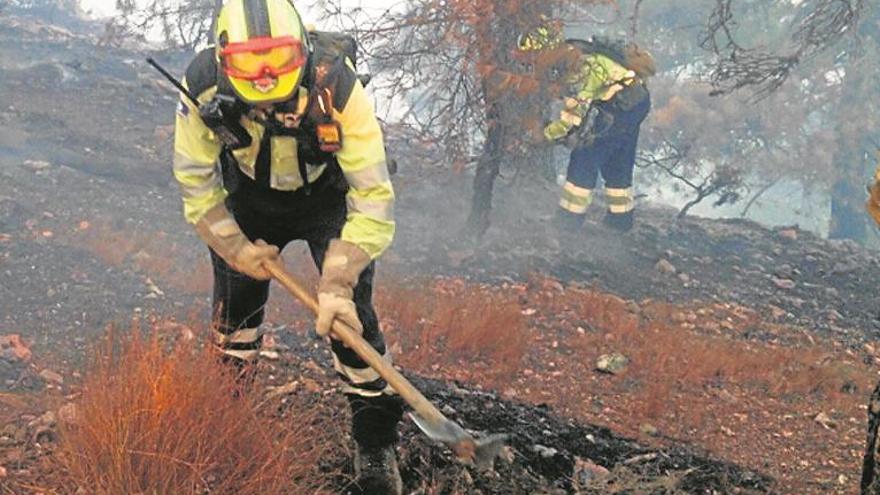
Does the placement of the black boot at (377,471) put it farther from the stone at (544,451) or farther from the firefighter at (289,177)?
the stone at (544,451)

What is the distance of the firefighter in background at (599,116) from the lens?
26.4ft

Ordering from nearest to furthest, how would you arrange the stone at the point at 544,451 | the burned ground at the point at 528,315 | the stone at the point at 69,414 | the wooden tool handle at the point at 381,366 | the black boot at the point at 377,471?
the stone at the point at 69,414
the wooden tool handle at the point at 381,366
the black boot at the point at 377,471
the stone at the point at 544,451
the burned ground at the point at 528,315

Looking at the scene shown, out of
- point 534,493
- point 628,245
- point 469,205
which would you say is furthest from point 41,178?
point 534,493

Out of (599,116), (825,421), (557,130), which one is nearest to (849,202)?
(599,116)

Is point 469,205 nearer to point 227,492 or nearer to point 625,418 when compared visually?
point 625,418

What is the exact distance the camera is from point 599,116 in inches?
352

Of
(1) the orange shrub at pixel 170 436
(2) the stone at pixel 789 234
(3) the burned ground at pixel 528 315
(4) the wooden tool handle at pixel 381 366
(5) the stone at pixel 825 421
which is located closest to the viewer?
(1) the orange shrub at pixel 170 436

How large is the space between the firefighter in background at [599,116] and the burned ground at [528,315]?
46cm

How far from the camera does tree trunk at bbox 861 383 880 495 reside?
251cm

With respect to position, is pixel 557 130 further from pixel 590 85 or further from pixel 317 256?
pixel 317 256

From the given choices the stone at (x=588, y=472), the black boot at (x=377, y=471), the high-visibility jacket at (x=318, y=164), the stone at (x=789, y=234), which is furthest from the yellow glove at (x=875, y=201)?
the stone at (x=789, y=234)

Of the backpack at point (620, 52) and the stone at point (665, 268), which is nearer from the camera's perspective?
the backpack at point (620, 52)

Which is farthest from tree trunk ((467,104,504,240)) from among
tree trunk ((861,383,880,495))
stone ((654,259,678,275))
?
tree trunk ((861,383,880,495))

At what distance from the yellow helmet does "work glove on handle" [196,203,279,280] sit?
0.54 m
